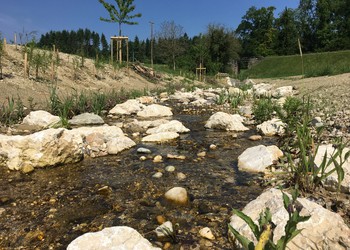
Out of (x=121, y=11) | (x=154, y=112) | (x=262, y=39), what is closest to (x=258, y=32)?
(x=262, y=39)

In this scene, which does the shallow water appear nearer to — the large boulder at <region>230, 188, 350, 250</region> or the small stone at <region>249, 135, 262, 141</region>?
the large boulder at <region>230, 188, 350, 250</region>

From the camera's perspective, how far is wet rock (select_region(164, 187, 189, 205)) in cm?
266

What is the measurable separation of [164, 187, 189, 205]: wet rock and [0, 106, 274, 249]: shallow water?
0.07 meters

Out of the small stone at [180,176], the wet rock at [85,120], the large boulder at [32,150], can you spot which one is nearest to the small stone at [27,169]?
the large boulder at [32,150]

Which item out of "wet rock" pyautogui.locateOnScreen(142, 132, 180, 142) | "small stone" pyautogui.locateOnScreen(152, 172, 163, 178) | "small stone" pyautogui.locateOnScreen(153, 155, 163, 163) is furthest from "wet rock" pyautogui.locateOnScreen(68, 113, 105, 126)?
"small stone" pyautogui.locateOnScreen(152, 172, 163, 178)

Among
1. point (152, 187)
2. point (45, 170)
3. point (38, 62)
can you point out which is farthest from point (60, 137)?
point (38, 62)

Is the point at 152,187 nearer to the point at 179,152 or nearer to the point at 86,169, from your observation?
the point at 86,169

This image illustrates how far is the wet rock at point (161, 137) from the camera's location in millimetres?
5094

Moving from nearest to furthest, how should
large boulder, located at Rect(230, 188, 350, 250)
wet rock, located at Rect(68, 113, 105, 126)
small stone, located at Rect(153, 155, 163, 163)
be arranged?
1. large boulder, located at Rect(230, 188, 350, 250)
2. small stone, located at Rect(153, 155, 163, 163)
3. wet rock, located at Rect(68, 113, 105, 126)

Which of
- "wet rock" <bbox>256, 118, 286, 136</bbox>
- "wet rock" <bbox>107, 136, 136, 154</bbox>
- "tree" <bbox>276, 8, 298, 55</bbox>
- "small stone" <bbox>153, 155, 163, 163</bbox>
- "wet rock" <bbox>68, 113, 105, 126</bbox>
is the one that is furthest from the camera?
"tree" <bbox>276, 8, 298, 55</bbox>

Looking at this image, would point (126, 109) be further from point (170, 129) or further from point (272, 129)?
point (272, 129)

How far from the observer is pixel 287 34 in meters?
59.1

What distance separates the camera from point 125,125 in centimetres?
641

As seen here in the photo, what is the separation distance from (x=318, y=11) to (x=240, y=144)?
66539mm
